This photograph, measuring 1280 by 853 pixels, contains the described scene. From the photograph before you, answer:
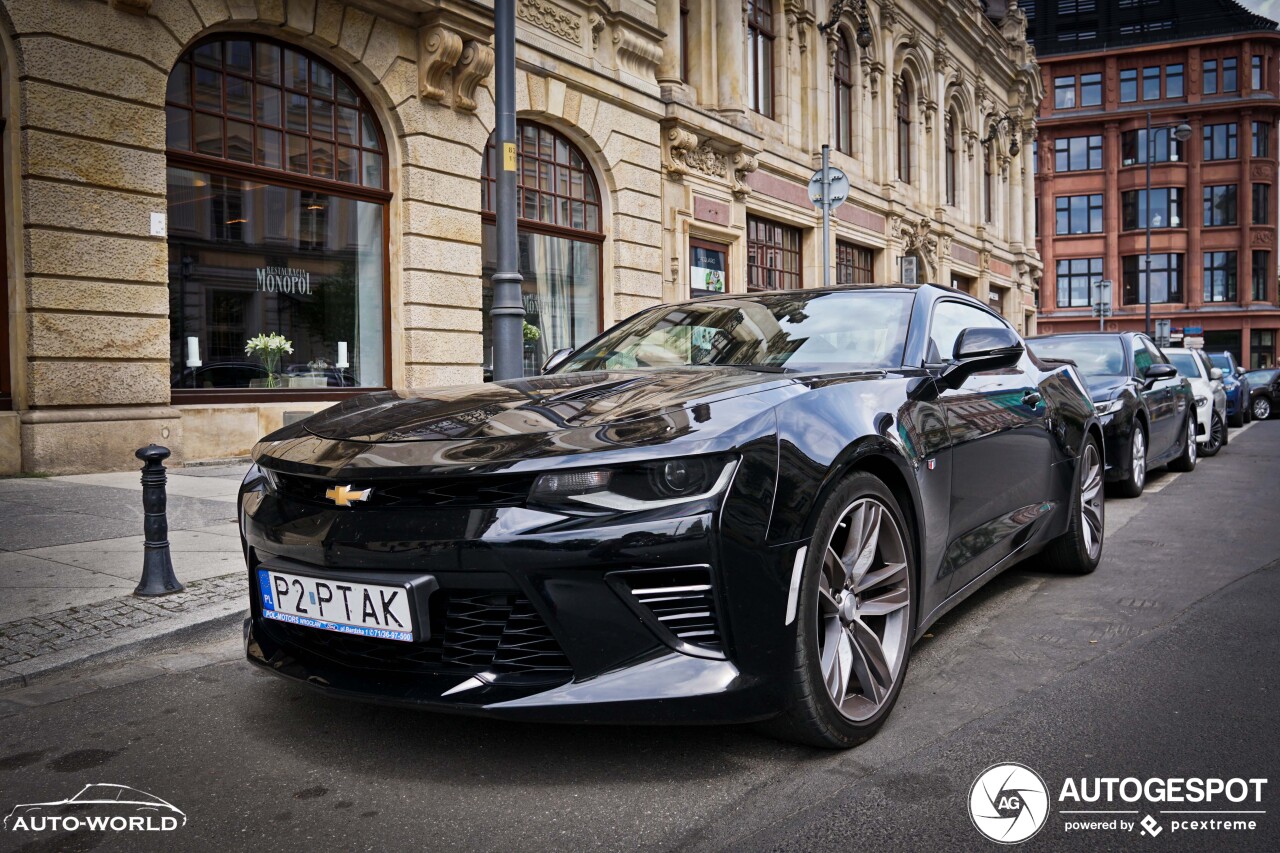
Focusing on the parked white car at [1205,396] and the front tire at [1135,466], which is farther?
the parked white car at [1205,396]

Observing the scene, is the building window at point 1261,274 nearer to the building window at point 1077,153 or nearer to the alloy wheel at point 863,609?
the building window at point 1077,153

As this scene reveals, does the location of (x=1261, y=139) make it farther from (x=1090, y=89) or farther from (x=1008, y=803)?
(x=1008, y=803)

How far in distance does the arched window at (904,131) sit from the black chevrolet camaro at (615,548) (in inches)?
1006

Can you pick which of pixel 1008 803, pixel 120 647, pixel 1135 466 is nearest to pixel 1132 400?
pixel 1135 466

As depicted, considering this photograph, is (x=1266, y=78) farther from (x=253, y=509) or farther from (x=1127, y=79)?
(x=253, y=509)

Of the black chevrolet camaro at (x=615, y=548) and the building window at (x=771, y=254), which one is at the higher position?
A: the building window at (x=771, y=254)

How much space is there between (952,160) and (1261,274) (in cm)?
3358

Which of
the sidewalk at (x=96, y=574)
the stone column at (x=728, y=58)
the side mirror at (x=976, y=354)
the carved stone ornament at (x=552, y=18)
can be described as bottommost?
the sidewalk at (x=96, y=574)

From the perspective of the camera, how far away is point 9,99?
887 centimetres

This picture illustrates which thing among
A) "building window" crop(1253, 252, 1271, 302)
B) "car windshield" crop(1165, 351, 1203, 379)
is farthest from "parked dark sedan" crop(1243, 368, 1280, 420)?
"building window" crop(1253, 252, 1271, 302)

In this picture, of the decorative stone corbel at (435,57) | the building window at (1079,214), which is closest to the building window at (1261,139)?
the building window at (1079,214)

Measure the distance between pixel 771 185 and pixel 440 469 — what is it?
18584 mm

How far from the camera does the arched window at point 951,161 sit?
103 ft

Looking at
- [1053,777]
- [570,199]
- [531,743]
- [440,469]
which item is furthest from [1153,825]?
[570,199]
